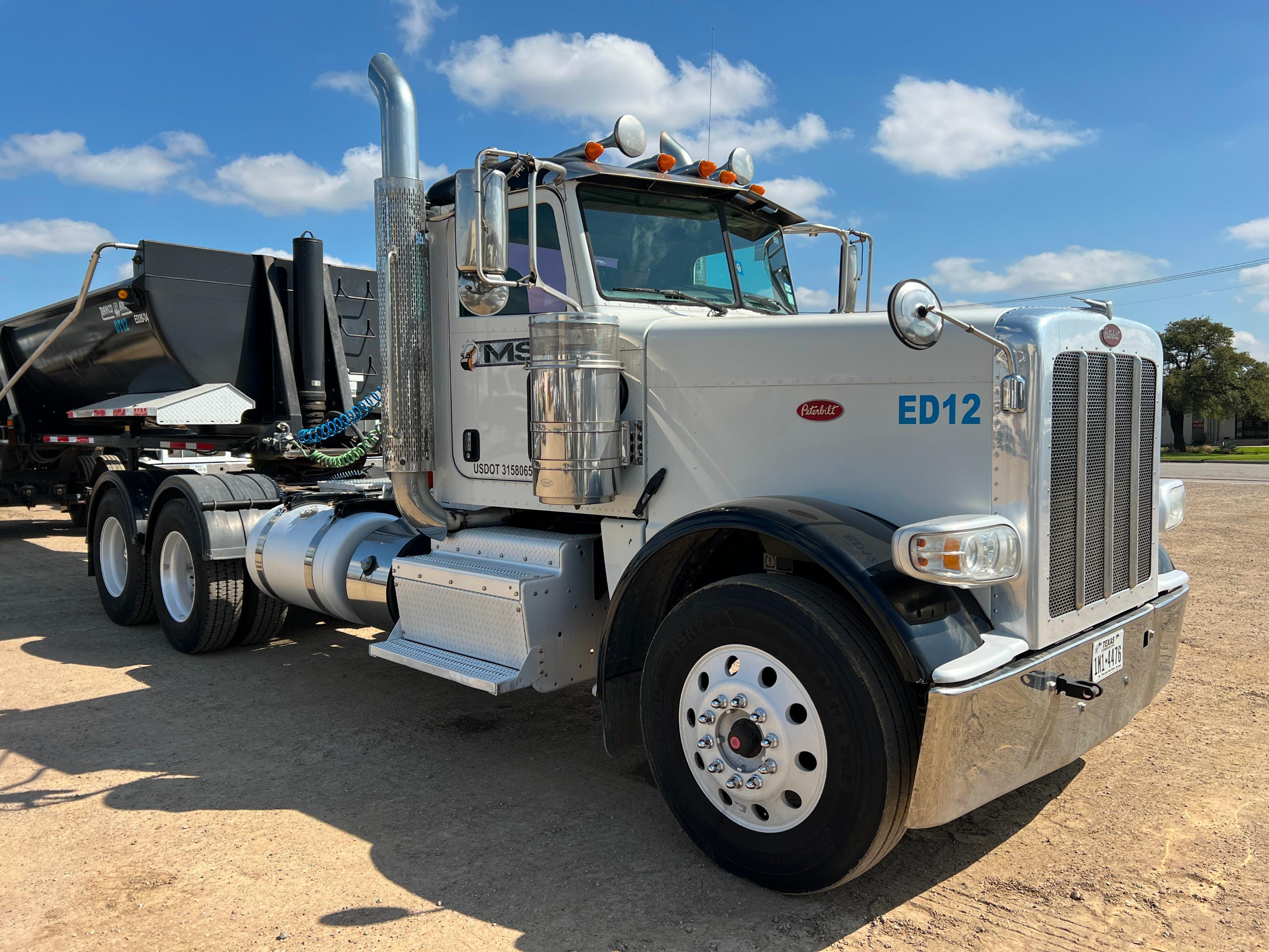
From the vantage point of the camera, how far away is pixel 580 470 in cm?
393

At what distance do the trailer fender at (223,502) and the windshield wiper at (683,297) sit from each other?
3620 millimetres

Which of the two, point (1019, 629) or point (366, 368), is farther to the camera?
point (366, 368)

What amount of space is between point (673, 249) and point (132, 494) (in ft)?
16.1

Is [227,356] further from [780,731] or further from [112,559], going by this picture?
[780,731]

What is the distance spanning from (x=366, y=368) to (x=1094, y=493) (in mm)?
6558

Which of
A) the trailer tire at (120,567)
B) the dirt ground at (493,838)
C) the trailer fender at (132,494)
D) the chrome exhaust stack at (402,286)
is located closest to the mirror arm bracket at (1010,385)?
the dirt ground at (493,838)

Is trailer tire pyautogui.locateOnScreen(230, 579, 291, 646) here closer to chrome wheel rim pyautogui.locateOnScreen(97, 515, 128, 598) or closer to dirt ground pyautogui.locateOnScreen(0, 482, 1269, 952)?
dirt ground pyautogui.locateOnScreen(0, 482, 1269, 952)

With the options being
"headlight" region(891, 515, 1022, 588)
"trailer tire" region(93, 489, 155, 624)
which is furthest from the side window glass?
"trailer tire" region(93, 489, 155, 624)

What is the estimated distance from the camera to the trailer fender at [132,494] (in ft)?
22.9

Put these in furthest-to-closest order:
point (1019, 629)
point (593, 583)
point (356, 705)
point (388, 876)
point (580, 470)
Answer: point (356, 705), point (593, 583), point (580, 470), point (388, 876), point (1019, 629)

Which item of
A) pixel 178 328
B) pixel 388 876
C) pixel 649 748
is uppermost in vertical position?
pixel 178 328

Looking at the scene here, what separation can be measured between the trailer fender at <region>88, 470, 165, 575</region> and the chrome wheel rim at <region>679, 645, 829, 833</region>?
17.2 ft

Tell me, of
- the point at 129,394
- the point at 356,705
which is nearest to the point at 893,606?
the point at 356,705

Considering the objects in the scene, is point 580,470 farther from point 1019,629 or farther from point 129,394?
point 129,394
